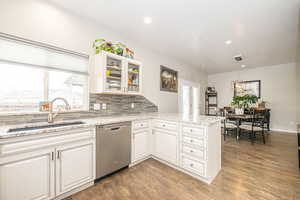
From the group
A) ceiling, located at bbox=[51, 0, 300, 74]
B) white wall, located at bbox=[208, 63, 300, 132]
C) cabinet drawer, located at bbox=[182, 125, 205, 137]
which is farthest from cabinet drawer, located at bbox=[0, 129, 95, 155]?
Result: white wall, located at bbox=[208, 63, 300, 132]

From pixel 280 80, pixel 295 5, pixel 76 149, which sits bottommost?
pixel 76 149

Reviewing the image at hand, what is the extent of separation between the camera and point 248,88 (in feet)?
18.1

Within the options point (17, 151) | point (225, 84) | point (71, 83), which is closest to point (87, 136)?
point (17, 151)

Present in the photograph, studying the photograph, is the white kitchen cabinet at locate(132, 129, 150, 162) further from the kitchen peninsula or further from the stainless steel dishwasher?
the stainless steel dishwasher

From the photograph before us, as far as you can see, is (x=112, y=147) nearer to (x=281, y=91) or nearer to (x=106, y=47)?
(x=106, y=47)

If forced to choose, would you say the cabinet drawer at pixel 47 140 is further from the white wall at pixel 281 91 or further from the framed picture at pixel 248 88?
the white wall at pixel 281 91

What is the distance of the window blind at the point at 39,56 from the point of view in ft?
5.15

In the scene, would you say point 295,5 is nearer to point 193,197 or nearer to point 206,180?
point 206,180

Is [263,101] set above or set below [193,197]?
above

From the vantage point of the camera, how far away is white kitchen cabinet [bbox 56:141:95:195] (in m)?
1.43

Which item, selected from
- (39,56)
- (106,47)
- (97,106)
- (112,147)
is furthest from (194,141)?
(39,56)

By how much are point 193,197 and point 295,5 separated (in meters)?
3.03

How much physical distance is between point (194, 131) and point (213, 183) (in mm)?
756

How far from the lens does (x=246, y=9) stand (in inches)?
76.5
